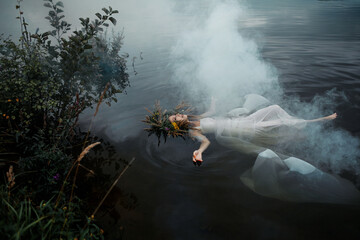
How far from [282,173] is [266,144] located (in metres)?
1.06

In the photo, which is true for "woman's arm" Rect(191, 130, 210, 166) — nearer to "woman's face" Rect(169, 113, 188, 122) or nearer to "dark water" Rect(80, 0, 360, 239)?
"dark water" Rect(80, 0, 360, 239)

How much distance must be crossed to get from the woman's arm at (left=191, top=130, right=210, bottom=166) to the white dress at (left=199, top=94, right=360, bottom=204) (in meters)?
0.30

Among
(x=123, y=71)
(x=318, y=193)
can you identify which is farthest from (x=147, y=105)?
(x=318, y=193)

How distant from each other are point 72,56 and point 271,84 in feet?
19.0

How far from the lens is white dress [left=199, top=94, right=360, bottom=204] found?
2.88 metres

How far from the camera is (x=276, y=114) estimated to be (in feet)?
14.5

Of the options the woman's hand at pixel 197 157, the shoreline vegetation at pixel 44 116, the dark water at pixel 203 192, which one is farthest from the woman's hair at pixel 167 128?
the shoreline vegetation at pixel 44 116

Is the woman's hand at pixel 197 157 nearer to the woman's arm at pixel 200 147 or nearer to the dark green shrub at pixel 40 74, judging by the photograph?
the woman's arm at pixel 200 147

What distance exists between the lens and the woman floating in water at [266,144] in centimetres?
290

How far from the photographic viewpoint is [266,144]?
4.09 m

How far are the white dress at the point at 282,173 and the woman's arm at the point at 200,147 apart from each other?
0.99 feet

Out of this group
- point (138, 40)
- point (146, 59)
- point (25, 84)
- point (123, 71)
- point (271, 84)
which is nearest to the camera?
point (25, 84)

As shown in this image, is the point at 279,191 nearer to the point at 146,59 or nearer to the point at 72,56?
the point at 72,56

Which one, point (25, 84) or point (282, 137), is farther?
point (282, 137)
